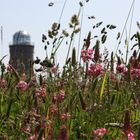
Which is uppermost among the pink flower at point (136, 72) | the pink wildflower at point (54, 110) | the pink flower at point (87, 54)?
the pink flower at point (87, 54)

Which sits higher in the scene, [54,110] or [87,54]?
[87,54]

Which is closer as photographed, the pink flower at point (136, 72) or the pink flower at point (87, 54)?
the pink flower at point (136, 72)

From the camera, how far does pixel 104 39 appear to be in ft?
12.1

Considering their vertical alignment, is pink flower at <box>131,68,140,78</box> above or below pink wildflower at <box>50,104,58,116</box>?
above

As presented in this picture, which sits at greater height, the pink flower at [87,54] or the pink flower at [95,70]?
the pink flower at [87,54]

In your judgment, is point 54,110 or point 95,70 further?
point 95,70

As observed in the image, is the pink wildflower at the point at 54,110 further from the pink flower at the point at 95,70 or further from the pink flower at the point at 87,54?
the pink flower at the point at 87,54

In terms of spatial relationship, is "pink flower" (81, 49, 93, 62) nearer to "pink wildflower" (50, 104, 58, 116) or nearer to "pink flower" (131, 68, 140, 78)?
"pink flower" (131, 68, 140, 78)

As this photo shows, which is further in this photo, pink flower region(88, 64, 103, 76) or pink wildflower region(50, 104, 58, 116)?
pink flower region(88, 64, 103, 76)

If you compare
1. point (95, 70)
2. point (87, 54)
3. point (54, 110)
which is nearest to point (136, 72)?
point (95, 70)

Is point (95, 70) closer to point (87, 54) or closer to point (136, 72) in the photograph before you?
point (136, 72)

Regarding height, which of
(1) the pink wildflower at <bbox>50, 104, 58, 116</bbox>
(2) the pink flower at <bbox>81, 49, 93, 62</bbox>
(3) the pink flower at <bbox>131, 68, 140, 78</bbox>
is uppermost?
(2) the pink flower at <bbox>81, 49, 93, 62</bbox>

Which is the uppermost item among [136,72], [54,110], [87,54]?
Result: [87,54]

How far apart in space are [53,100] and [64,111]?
0.41 feet
